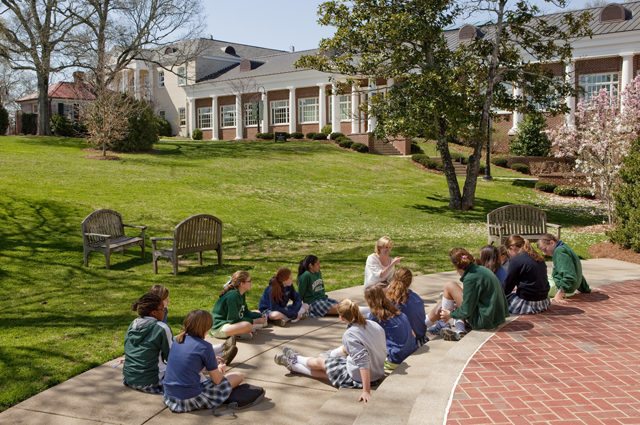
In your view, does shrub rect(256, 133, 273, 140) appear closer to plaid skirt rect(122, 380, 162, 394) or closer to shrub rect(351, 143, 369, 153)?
shrub rect(351, 143, 369, 153)

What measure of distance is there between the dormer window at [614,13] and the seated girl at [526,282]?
127ft

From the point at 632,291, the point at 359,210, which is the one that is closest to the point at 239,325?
the point at 632,291

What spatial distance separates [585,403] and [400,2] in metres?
20.8

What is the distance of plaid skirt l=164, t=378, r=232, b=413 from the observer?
6.07m

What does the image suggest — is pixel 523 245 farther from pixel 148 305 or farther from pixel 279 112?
pixel 279 112

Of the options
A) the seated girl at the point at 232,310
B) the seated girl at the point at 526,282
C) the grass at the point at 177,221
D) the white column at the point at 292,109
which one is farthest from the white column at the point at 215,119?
the seated girl at the point at 232,310

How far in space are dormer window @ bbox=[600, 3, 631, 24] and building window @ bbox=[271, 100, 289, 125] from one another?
1057 inches

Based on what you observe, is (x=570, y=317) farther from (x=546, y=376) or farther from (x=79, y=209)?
(x=79, y=209)

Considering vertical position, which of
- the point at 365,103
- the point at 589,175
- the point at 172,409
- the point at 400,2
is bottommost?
the point at 172,409

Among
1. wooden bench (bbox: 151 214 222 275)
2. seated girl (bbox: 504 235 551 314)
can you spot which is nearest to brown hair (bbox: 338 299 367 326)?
seated girl (bbox: 504 235 551 314)

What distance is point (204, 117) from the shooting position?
65.7 m

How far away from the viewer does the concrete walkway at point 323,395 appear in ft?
18.5

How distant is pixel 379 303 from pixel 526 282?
316 centimetres

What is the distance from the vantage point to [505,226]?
622 inches
